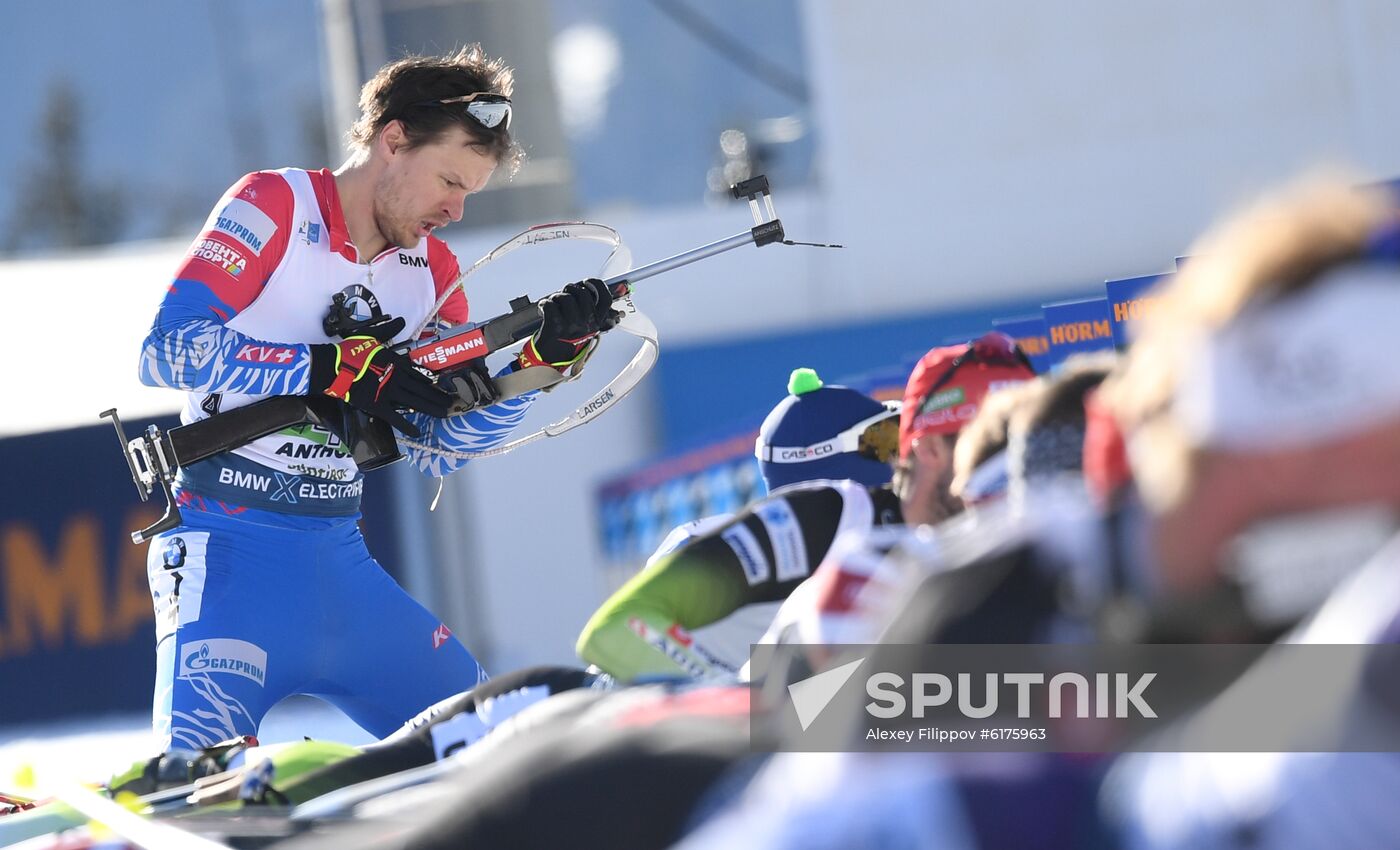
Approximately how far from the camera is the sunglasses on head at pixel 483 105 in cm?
331

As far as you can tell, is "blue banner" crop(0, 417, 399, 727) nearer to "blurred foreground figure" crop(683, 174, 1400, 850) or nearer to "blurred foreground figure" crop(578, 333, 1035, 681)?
"blurred foreground figure" crop(578, 333, 1035, 681)

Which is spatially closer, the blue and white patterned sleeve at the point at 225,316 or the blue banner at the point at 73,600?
the blue and white patterned sleeve at the point at 225,316

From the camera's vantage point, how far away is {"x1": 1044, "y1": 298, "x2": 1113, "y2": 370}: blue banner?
173 inches

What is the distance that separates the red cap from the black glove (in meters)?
0.74

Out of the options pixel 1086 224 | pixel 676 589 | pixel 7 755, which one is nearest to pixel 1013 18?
pixel 1086 224

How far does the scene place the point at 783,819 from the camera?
154 cm

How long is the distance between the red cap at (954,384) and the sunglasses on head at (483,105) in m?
1.00

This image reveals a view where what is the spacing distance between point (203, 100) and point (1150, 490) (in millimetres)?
16031

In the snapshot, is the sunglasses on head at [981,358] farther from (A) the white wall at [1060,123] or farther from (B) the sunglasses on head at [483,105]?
(A) the white wall at [1060,123]

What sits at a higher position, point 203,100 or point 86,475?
point 203,100

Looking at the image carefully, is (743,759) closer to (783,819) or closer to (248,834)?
(783,819)

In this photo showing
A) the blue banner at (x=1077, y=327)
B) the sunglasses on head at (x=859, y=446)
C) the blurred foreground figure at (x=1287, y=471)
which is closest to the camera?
the blurred foreground figure at (x=1287, y=471)
